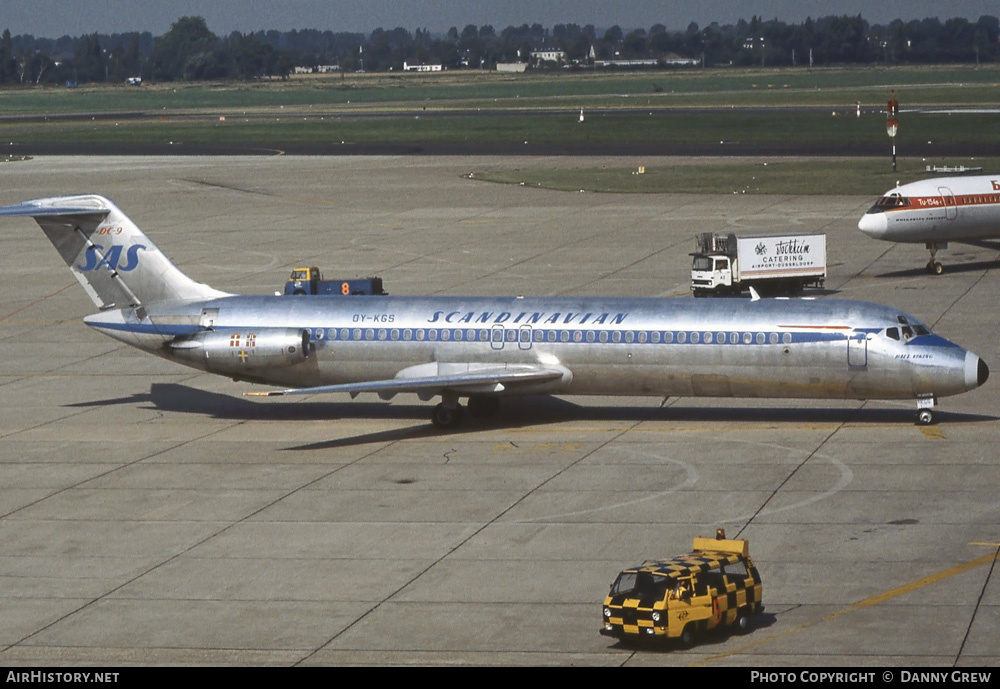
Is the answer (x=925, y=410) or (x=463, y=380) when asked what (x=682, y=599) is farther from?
(x=925, y=410)

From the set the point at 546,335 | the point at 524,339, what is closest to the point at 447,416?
Result: the point at 524,339

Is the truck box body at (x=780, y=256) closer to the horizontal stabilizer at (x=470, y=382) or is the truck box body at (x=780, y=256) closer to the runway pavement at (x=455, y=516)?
the runway pavement at (x=455, y=516)

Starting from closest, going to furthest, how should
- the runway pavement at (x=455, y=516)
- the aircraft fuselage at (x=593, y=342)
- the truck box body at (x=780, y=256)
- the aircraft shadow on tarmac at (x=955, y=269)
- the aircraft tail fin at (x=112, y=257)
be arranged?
1. the runway pavement at (x=455, y=516)
2. the aircraft fuselage at (x=593, y=342)
3. the aircraft tail fin at (x=112, y=257)
4. the truck box body at (x=780, y=256)
5. the aircraft shadow on tarmac at (x=955, y=269)

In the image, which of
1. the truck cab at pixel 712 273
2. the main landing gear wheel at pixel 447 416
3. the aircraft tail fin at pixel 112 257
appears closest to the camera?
the main landing gear wheel at pixel 447 416

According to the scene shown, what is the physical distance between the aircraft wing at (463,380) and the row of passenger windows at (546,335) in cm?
75

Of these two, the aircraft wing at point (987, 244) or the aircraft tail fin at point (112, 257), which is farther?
the aircraft wing at point (987, 244)

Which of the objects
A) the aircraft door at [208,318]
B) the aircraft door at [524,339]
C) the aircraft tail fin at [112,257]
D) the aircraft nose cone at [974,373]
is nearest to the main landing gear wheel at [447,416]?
the aircraft door at [524,339]

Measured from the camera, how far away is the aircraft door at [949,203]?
61594 mm

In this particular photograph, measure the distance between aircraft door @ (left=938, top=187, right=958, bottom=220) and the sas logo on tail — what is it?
116 ft

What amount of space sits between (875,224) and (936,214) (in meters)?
2.51

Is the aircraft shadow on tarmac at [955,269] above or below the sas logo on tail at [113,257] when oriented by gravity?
below

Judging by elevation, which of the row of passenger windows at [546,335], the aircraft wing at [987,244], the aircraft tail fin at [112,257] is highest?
the aircraft tail fin at [112,257]

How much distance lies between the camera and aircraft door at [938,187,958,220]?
→ 202 ft
